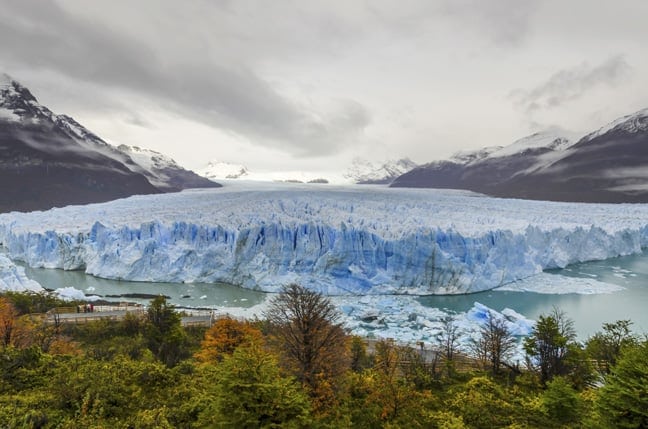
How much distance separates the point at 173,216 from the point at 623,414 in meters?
26.2

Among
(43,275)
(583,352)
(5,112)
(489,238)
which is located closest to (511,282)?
(489,238)

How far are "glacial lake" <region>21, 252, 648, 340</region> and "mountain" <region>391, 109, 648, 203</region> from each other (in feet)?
165

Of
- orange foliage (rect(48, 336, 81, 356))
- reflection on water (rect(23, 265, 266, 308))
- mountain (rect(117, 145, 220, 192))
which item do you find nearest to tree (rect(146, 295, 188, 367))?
orange foliage (rect(48, 336, 81, 356))

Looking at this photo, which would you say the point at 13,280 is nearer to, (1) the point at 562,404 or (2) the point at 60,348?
(2) the point at 60,348

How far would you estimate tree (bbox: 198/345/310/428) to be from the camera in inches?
175

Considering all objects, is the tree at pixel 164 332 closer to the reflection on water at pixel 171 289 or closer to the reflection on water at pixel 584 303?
the reflection on water at pixel 171 289

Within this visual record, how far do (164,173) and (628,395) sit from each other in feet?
377

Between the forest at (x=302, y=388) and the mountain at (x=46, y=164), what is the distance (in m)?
61.7

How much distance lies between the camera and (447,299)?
19.6 meters

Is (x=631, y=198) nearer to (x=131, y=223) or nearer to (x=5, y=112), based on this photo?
(x=131, y=223)

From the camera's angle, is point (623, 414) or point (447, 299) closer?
point (623, 414)

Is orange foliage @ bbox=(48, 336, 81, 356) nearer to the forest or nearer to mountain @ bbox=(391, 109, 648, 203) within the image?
the forest

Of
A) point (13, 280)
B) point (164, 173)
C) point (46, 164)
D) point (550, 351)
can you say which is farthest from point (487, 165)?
point (13, 280)

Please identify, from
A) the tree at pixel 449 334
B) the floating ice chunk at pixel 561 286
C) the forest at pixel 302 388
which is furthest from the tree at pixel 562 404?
the floating ice chunk at pixel 561 286
